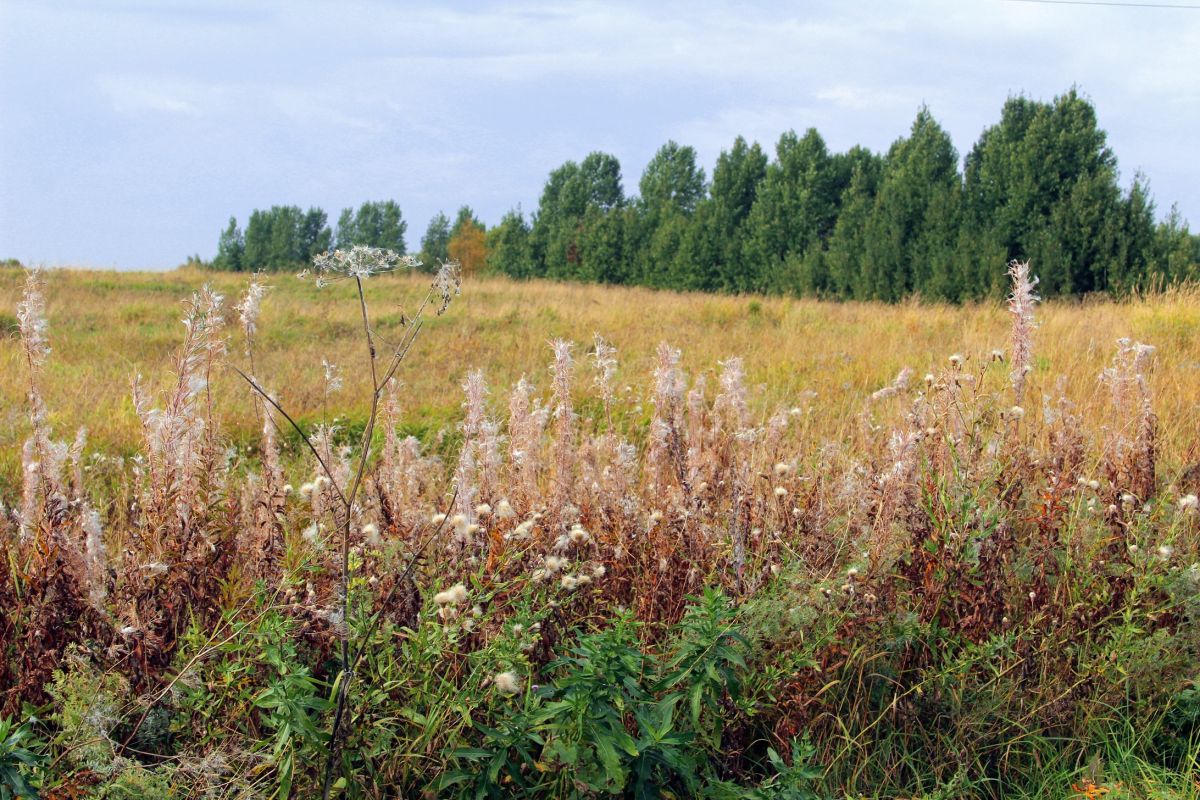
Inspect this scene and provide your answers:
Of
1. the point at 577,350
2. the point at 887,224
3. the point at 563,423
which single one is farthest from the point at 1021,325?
the point at 887,224

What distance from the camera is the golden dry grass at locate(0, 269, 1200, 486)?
7.12 m

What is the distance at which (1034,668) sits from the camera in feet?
9.84

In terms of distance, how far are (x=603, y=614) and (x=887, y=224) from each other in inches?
947

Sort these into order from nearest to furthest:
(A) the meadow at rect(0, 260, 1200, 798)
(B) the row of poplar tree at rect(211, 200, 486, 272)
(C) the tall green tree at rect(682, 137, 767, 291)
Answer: (A) the meadow at rect(0, 260, 1200, 798), (C) the tall green tree at rect(682, 137, 767, 291), (B) the row of poplar tree at rect(211, 200, 486, 272)

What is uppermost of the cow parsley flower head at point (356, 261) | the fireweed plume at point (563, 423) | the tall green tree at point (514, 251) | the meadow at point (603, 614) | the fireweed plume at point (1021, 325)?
the tall green tree at point (514, 251)

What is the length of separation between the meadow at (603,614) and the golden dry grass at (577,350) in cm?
99

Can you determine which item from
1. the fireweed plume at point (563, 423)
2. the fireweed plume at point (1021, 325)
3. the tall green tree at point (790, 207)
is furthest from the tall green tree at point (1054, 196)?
A: the fireweed plume at point (563, 423)

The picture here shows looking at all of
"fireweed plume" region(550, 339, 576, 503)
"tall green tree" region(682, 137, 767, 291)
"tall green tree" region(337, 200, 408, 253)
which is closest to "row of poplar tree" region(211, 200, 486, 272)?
"tall green tree" region(337, 200, 408, 253)

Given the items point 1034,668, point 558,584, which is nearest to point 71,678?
point 558,584

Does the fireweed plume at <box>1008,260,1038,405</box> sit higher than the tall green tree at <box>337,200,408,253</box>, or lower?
lower

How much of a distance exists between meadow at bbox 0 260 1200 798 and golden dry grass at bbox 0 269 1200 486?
989 mm

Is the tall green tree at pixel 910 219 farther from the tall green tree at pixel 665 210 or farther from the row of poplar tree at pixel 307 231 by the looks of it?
the row of poplar tree at pixel 307 231

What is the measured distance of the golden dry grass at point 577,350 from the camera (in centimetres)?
712

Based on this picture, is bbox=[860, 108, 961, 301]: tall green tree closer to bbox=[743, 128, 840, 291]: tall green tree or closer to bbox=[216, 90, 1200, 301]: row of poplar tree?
bbox=[216, 90, 1200, 301]: row of poplar tree
